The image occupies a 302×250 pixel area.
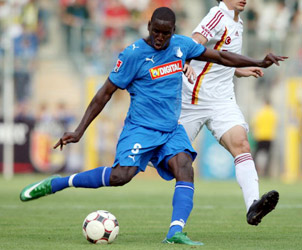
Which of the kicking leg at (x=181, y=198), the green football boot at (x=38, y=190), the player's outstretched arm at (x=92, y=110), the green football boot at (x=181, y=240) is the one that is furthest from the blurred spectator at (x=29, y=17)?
the green football boot at (x=181, y=240)

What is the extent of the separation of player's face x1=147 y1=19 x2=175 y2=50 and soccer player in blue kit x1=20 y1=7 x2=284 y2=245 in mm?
11

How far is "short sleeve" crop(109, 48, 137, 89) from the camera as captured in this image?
7422 mm

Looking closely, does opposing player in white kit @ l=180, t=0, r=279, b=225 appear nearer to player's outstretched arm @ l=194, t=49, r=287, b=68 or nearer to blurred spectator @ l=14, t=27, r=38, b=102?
player's outstretched arm @ l=194, t=49, r=287, b=68

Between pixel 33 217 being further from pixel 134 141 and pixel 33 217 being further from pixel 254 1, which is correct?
pixel 254 1

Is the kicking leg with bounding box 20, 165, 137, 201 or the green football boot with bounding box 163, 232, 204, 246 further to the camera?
the kicking leg with bounding box 20, 165, 137, 201

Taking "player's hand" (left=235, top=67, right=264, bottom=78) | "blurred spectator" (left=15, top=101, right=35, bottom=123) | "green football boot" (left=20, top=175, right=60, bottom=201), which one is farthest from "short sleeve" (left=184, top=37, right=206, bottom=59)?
"blurred spectator" (left=15, top=101, right=35, bottom=123)

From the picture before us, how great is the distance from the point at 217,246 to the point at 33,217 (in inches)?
147

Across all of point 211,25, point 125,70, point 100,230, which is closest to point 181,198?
point 100,230

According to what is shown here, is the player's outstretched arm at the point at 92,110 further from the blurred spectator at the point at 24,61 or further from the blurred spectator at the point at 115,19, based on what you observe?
the blurred spectator at the point at 24,61

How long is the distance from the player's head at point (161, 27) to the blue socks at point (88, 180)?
51.8 inches

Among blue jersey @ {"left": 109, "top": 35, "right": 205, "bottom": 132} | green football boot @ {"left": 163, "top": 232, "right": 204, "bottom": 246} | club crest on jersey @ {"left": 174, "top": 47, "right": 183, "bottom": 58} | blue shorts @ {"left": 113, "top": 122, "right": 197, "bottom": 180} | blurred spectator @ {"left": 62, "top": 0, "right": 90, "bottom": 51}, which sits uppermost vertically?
blurred spectator @ {"left": 62, "top": 0, "right": 90, "bottom": 51}

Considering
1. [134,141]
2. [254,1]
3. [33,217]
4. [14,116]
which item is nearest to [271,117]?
[254,1]

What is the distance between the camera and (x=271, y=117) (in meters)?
22.5

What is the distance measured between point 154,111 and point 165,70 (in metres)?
0.41
